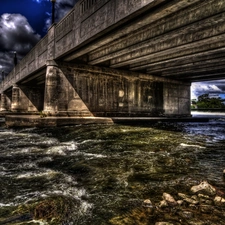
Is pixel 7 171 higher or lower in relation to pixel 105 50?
lower

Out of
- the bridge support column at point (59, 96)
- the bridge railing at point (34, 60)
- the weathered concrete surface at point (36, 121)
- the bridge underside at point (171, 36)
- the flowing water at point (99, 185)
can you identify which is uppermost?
the bridge railing at point (34, 60)

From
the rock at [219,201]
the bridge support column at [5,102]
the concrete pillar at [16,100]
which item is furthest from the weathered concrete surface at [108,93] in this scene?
the bridge support column at [5,102]

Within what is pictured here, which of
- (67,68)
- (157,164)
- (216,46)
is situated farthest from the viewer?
(67,68)

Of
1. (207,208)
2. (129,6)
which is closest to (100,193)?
(207,208)

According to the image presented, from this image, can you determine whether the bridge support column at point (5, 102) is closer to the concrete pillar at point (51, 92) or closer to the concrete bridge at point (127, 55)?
the concrete bridge at point (127, 55)

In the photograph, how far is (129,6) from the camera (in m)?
7.48

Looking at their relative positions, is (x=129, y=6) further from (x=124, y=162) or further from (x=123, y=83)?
(x=123, y=83)

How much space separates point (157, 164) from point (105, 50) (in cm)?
1019

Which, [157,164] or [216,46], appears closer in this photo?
[157,164]

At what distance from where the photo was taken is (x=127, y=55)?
43.9 ft

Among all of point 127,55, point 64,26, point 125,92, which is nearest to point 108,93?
point 125,92

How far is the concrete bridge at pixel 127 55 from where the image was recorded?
7754 mm

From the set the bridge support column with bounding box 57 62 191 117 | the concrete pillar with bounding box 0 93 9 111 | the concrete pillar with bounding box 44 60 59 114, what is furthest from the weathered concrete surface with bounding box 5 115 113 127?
the concrete pillar with bounding box 0 93 9 111

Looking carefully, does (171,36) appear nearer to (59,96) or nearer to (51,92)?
(59,96)
